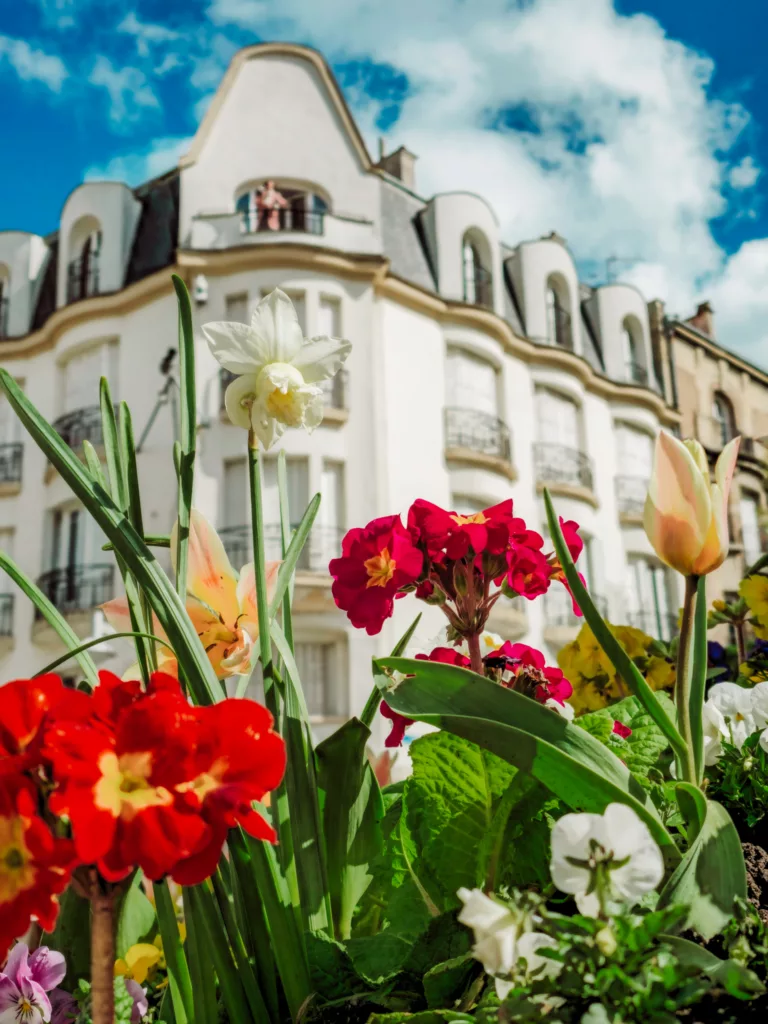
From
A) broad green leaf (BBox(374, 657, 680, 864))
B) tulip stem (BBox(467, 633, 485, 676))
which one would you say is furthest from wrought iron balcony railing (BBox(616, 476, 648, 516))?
broad green leaf (BBox(374, 657, 680, 864))

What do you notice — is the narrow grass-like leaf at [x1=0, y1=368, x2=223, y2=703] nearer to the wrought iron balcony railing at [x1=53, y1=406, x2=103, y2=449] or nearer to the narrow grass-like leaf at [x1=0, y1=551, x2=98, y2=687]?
the narrow grass-like leaf at [x1=0, y1=551, x2=98, y2=687]

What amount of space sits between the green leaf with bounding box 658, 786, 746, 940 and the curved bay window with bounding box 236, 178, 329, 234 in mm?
14272

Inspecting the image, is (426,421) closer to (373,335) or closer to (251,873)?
(373,335)

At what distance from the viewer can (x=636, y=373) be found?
62.4 feet

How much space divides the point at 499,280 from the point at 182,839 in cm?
1666

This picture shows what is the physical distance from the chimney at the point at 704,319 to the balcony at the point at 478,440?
8.49m

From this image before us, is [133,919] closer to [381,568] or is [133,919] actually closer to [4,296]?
[381,568]

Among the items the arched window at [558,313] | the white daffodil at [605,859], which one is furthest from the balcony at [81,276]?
the white daffodil at [605,859]

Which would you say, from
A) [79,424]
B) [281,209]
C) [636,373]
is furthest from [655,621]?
[79,424]

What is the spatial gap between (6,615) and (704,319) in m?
15.9

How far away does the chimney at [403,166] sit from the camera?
17.4m

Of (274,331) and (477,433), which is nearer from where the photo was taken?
(274,331)

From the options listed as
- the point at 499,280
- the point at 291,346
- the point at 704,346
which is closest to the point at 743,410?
the point at 704,346

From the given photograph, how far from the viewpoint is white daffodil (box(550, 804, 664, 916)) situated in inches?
27.8
